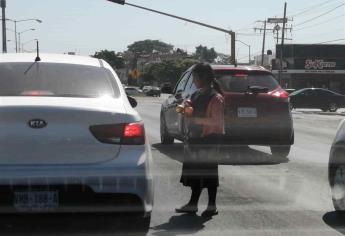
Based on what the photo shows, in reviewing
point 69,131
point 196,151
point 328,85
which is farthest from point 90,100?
point 328,85

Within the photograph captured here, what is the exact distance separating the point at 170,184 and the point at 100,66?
276 centimetres

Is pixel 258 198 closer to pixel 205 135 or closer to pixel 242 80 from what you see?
pixel 205 135

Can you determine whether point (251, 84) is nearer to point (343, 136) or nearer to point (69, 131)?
point (343, 136)

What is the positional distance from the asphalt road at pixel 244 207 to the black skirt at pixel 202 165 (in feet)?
1.20

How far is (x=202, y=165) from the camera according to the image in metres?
6.86

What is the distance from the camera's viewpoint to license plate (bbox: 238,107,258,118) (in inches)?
428

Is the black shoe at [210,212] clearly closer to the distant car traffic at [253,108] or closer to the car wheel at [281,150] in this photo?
the distant car traffic at [253,108]

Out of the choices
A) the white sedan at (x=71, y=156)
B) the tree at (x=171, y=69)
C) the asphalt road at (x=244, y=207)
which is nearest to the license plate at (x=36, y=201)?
the white sedan at (x=71, y=156)

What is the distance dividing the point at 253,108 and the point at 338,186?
13.6ft

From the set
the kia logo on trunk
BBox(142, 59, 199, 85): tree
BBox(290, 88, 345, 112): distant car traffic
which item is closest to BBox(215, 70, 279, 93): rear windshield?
the kia logo on trunk

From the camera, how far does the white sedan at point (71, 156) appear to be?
4938mm

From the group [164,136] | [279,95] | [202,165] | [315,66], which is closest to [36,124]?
[202,165]

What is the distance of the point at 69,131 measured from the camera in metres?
5.04

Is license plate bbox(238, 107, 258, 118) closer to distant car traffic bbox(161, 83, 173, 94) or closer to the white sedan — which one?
distant car traffic bbox(161, 83, 173, 94)
